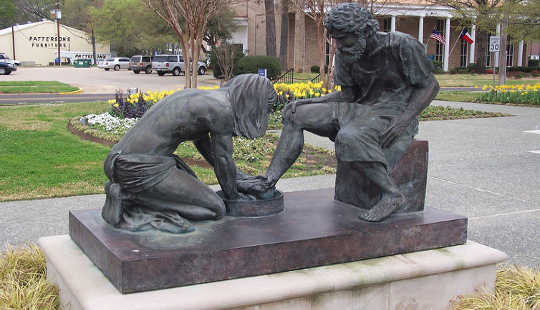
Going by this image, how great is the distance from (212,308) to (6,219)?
3672mm

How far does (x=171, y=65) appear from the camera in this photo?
42.9m

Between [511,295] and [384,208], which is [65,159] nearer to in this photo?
[384,208]

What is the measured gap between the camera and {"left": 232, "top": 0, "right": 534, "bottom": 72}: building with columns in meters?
41.8

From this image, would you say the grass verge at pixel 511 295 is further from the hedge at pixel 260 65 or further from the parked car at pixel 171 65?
the parked car at pixel 171 65

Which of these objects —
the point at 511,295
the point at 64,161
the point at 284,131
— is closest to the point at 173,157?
the point at 284,131

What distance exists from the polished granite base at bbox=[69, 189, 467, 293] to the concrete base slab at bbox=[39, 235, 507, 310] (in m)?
0.06

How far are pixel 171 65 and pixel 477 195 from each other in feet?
124

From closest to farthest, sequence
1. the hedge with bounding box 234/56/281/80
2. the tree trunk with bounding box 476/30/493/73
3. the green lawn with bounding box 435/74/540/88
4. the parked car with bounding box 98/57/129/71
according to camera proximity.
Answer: the hedge with bounding box 234/56/281/80 → the green lawn with bounding box 435/74/540/88 → the tree trunk with bounding box 476/30/493/73 → the parked car with bounding box 98/57/129/71

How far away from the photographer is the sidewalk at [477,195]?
5570mm

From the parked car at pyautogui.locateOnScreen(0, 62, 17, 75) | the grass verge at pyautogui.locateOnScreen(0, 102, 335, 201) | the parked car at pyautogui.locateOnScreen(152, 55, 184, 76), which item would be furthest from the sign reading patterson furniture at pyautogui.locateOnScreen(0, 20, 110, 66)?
the grass verge at pyautogui.locateOnScreen(0, 102, 335, 201)

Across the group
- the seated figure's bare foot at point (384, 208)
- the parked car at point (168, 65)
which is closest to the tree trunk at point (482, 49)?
the parked car at point (168, 65)

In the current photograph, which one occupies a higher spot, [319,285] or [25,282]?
[319,285]

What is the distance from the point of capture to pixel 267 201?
421cm

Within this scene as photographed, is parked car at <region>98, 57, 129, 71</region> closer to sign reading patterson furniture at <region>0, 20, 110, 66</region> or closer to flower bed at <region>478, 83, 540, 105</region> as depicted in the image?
sign reading patterson furniture at <region>0, 20, 110, 66</region>
